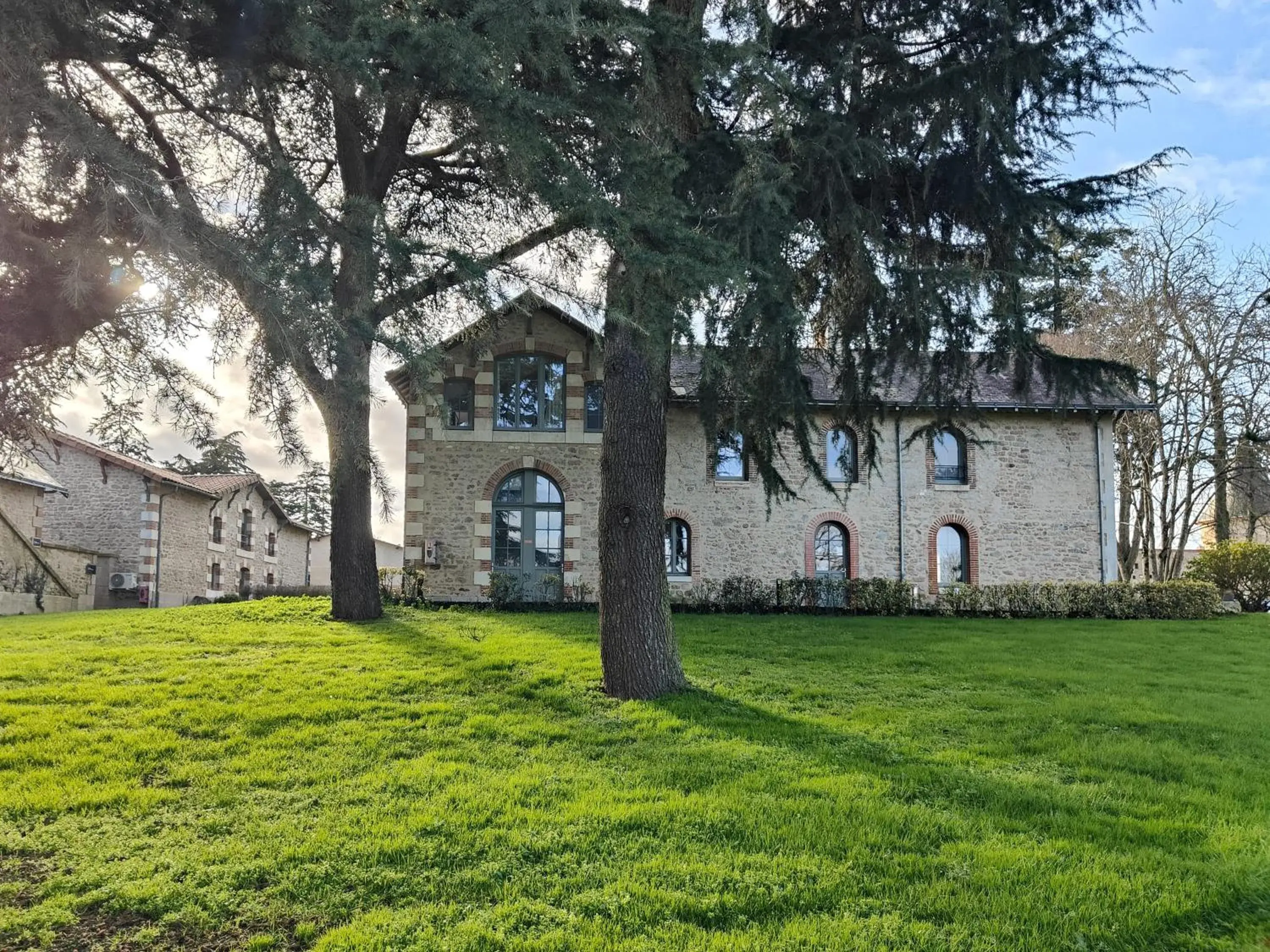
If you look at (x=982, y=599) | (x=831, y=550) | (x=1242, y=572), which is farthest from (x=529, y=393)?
(x=1242, y=572)

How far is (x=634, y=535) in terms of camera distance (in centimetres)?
802

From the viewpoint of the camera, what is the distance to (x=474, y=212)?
9.81m

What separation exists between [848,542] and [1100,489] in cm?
591

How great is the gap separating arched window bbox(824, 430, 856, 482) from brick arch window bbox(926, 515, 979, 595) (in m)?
2.23

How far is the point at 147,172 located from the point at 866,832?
4999mm

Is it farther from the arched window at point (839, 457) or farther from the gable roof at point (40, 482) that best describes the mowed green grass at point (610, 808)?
the gable roof at point (40, 482)

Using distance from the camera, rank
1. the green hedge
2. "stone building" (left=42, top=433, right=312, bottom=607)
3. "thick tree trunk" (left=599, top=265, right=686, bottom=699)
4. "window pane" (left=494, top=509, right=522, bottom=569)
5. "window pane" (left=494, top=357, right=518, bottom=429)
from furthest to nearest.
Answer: "stone building" (left=42, top=433, right=312, bottom=607)
"window pane" (left=494, top=357, right=518, bottom=429)
"window pane" (left=494, top=509, right=522, bottom=569)
the green hedge
"thick tree trunk" (left=599, top=265, right=686, bottom=699)

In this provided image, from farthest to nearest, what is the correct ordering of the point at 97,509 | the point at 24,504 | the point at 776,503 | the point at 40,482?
the point at 97,509 → the point at 24,504 → the point at 40,482 → the point at 776,503

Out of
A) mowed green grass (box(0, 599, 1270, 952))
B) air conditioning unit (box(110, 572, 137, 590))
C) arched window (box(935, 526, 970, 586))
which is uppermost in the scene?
arched window (box(935, 526, 970, 586))

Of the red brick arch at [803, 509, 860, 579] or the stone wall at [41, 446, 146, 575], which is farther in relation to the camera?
the stone wall at [41, 446, 146, 575]

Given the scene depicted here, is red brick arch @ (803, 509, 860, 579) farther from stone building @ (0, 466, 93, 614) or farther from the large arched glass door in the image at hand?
stone building @ (0, 466, 93, 614)

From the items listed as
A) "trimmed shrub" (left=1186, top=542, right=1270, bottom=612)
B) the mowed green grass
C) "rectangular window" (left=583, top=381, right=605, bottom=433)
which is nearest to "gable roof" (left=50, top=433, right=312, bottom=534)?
"rectangular window" (left=583, top=381, right=605, bottom=433)

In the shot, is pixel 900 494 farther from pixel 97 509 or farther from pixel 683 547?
pixel 97 509

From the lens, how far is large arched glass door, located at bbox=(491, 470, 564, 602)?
723 inches
